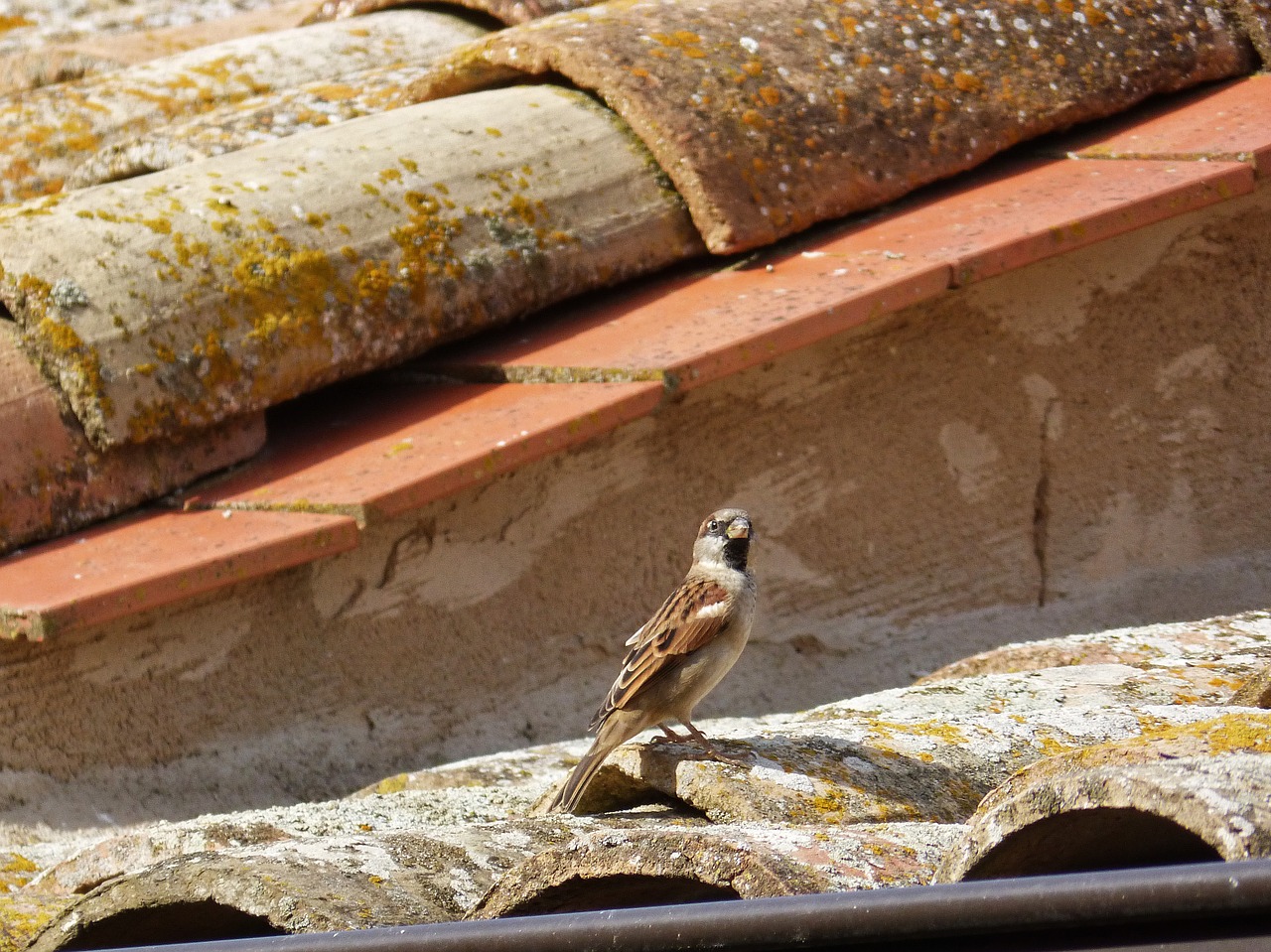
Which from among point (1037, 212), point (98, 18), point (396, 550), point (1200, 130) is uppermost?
point (98, 18)

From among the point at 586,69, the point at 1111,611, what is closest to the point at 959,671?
the point at 1111,611

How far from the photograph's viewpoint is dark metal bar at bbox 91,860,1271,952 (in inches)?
59.5

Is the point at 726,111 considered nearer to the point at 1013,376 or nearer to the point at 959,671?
the point at 1013,376

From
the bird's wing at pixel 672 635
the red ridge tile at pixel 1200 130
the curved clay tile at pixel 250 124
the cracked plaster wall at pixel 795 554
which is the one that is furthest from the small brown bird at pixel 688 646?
the curved clay tile at pixel 250 124

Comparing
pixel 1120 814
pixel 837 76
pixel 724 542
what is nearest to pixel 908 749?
pixel 724 542

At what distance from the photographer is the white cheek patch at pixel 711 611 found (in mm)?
3629

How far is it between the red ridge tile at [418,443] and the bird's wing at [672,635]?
457mm

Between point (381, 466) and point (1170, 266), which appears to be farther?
point (1170, 266)

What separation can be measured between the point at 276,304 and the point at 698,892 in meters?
2.23

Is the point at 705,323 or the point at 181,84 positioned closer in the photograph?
the point at 705,323

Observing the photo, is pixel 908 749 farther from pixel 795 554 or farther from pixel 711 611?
pixel 795 554

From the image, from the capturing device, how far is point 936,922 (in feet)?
5.19

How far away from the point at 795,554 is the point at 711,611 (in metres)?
0.89

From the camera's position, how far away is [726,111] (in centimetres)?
478
